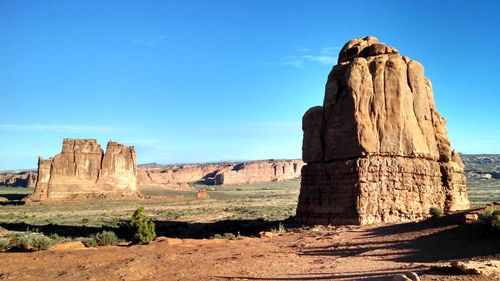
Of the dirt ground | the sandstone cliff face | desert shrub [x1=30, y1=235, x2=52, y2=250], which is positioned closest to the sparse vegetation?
desert shrub [x1=30, y1=235, x2=52, y2=250]

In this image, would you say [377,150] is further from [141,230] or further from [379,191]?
[141,230]

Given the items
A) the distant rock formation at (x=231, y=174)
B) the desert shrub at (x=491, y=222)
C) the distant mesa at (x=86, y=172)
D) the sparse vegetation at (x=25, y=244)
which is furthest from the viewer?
the distant rock formation at (x=231, y=174)

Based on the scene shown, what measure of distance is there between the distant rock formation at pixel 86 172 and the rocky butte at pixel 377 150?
4495 cm

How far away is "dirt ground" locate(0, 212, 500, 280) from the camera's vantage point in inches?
415

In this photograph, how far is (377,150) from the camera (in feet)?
70.8

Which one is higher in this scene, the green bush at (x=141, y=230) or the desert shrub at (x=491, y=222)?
the desert shrub at (x=491, y=222)

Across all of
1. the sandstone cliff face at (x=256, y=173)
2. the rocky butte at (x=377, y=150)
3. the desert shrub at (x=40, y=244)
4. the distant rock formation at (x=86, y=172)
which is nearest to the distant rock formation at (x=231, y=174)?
the sandstone cliff face at (x=256, y=173)

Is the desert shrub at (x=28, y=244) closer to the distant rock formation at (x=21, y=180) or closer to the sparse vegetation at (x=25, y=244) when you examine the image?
the sparse vegetation at (x=25, y=244)

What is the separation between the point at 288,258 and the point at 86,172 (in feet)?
179

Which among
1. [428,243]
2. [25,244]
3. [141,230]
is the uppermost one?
[428,243]

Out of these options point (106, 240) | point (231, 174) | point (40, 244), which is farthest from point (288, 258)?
point (231, 174)

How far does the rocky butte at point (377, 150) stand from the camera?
21.0 meters

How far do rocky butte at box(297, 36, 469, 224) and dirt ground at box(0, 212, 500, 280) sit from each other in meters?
3.24

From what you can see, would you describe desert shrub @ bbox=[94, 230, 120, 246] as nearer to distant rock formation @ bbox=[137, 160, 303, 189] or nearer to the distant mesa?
the distant mesa
